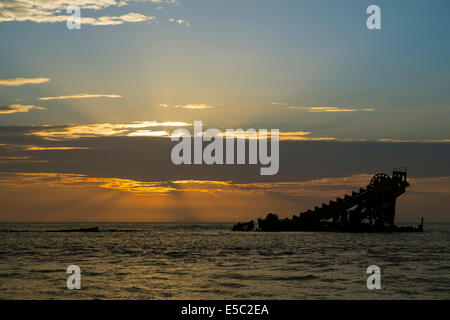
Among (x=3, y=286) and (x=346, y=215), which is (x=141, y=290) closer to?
(x=3, y=286)

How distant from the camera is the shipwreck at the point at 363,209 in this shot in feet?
326

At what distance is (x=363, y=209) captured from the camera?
10150 cm

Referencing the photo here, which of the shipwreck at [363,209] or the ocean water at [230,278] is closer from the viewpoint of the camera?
the ocean water at [230,278]

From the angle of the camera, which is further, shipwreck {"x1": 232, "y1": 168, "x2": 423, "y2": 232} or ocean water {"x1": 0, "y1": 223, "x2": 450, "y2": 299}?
shipwreck {"x1": 232, "y1": 168, "x2": 423, "y2": 232}

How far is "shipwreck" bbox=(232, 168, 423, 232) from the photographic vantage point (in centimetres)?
9938

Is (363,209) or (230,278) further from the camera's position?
(363,209)

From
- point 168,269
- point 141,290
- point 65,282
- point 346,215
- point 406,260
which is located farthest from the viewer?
point 346,215
